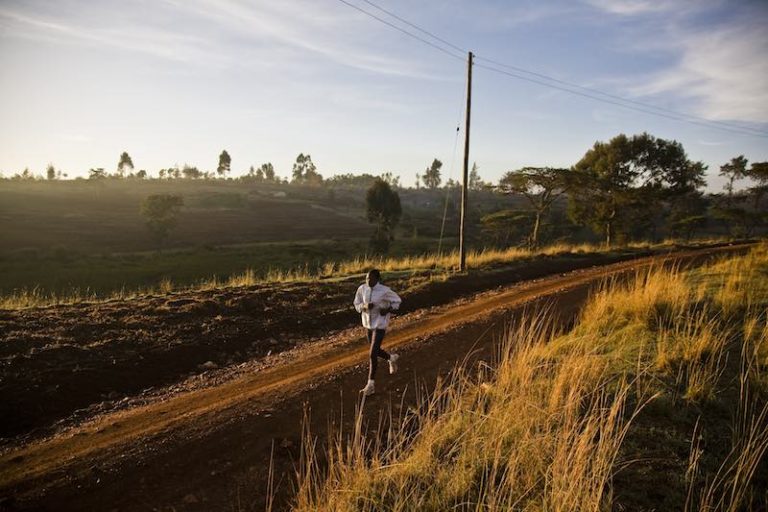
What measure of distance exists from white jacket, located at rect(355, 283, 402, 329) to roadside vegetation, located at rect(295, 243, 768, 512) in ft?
5.87

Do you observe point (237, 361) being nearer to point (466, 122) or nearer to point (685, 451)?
point (685, 451)

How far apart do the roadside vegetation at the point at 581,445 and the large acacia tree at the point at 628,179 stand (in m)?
34.1

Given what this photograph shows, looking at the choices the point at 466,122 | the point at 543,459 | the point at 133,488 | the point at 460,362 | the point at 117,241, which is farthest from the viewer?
the point at 117,241

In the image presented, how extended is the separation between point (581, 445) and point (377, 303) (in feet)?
15.0

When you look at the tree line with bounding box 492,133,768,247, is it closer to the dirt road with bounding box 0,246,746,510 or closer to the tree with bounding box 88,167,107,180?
the dirt road with bounding box 0,246,746,510

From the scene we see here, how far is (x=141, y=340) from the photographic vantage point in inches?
413

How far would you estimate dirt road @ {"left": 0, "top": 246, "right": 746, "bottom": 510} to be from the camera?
496 centimetres

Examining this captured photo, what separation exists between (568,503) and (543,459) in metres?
0.72

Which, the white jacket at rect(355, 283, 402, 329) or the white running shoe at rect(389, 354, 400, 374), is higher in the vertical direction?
the white jacket at rect(355, 283, 402, 329)

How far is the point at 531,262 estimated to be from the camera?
23.2 meters

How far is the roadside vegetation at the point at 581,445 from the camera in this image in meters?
3.57

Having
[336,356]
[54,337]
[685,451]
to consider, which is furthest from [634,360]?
[54,337]

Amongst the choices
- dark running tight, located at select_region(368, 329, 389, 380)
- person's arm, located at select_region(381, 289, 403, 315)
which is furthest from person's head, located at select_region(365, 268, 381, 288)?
dark running tight, located at select_region(368, 329, 389, 380)

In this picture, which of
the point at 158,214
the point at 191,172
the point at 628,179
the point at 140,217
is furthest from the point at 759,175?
the point at 191,172
